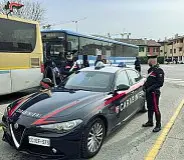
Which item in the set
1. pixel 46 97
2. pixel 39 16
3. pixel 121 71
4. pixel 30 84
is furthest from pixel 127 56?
pixel 46 97

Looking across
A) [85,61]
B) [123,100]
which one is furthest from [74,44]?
[123,100]

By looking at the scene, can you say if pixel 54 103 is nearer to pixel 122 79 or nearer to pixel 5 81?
pixel 122 79

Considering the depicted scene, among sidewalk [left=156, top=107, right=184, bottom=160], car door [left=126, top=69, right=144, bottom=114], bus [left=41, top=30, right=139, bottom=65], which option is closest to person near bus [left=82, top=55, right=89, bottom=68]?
bus [left=41, top=30, right=139, bottom=65]

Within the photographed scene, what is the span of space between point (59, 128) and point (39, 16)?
33287 mm

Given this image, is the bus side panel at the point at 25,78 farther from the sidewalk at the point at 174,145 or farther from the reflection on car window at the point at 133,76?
the sidewalk at the point at 174,145

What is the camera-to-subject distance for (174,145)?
5355 millimetres

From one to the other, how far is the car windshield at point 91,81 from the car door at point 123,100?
8.3 inches

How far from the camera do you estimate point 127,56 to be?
88.0ft

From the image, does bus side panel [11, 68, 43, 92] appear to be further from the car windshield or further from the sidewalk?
the sidewalk

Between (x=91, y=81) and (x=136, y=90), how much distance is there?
138 centimetres

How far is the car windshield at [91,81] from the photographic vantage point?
5.83 meters

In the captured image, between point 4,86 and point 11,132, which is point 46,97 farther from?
point 4,86

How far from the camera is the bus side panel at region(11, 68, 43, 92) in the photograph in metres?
9.50

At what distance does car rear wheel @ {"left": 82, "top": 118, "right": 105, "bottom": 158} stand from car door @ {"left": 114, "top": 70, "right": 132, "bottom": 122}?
88 centimetres
